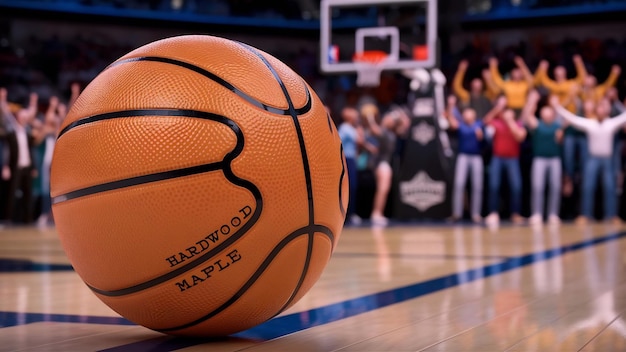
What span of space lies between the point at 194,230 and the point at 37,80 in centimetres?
1964

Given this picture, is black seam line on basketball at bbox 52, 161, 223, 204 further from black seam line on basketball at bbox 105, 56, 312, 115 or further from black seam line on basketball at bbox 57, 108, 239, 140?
black seam line on basketball at bbox 105, 56, 312, 115

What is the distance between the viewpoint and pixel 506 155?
46.4ft

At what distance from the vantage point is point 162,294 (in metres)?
3.00

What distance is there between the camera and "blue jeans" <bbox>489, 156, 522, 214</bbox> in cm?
1419

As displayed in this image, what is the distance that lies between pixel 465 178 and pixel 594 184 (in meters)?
2.02

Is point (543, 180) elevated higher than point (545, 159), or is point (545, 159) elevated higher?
point (545, 159)

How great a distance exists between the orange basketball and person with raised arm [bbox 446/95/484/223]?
11102 millimetres

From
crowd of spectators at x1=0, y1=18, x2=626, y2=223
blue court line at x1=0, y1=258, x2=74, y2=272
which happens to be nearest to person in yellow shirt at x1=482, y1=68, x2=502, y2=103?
crowd of spectators at x1=0, y1=18, x2=626, y2=223

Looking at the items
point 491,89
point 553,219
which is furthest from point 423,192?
point 491,89

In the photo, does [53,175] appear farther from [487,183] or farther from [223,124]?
[487,183]

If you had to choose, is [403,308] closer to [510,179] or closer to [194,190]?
[194,190]

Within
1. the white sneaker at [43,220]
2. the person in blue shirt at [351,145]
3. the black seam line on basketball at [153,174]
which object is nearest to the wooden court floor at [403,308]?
the black seam line on basketball at [153,174]

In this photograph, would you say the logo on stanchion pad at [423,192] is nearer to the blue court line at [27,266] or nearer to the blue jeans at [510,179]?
the blue jeans at [510,179]

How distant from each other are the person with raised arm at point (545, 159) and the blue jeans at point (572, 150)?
1.40 ft
